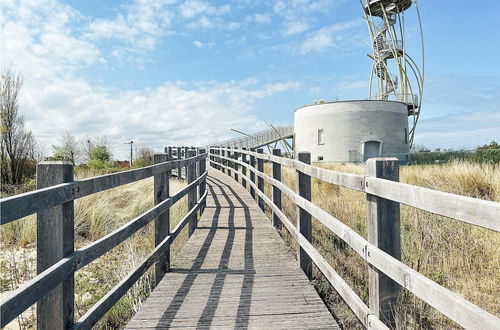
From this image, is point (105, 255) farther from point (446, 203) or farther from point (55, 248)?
point (446, 203)

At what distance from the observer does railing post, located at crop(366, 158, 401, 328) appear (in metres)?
2.38

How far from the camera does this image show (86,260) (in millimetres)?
2477

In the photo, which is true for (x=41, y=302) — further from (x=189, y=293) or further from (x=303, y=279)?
(x=303, y=279)

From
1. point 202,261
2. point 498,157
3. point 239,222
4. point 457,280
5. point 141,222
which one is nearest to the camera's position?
point 141,222

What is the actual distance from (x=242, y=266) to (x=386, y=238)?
250 cm

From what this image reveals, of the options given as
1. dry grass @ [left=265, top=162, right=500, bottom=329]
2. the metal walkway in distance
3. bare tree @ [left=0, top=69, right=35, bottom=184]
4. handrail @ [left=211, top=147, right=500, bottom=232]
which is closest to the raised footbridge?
handrail @ [left=211, top=147, right=500, bottom=232]

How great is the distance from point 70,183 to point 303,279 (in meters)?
2.68

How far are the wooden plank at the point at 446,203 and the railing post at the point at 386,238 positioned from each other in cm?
11

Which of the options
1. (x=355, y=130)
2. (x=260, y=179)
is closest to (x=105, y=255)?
(x=260, y=179)

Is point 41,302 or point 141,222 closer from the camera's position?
point 41,302

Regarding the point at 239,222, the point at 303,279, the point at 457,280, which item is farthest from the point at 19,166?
the point at 457,280

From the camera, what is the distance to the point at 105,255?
5.95m

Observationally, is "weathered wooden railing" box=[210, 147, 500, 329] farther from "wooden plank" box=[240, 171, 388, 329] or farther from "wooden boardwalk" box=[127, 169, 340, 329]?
"wooden boardwalk" box=[127, 169, 340, 329]

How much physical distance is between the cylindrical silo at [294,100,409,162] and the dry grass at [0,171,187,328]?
24315 millimetres
